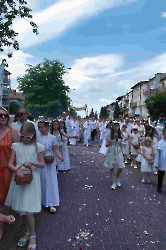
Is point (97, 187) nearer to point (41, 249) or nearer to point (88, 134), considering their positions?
point (41, 249)

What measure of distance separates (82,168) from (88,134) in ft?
32.1

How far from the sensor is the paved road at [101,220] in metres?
4.28

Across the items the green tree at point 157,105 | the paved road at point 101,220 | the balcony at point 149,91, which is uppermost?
the balcony at point 149,91

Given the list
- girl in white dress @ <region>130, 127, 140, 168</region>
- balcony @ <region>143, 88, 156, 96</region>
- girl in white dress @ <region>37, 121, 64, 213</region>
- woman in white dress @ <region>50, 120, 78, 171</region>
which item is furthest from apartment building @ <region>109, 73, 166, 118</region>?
girl in white dress @ <region>37, 121, 64, 213</region>

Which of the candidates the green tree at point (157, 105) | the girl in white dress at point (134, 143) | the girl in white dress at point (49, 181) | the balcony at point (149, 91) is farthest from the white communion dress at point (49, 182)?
the balcony at point (149, 91)

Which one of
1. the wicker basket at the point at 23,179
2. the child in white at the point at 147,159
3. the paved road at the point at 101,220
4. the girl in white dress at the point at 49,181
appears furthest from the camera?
the child in white at the point at 147,159

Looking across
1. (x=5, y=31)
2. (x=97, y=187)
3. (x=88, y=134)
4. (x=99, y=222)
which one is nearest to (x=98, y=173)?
(x=97, y=187)

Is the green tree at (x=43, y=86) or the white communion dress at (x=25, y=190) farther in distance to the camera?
the green tree at (x=43, y=86)

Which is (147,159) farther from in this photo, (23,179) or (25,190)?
(23,179)

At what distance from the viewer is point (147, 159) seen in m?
8.35

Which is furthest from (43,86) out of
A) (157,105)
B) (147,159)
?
(147,159)

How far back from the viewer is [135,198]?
6672 millimetres

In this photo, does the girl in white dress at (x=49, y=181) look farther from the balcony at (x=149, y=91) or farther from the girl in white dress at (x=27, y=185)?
the balcony at (x=149, y=91)

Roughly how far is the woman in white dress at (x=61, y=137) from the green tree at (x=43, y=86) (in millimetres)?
26339
